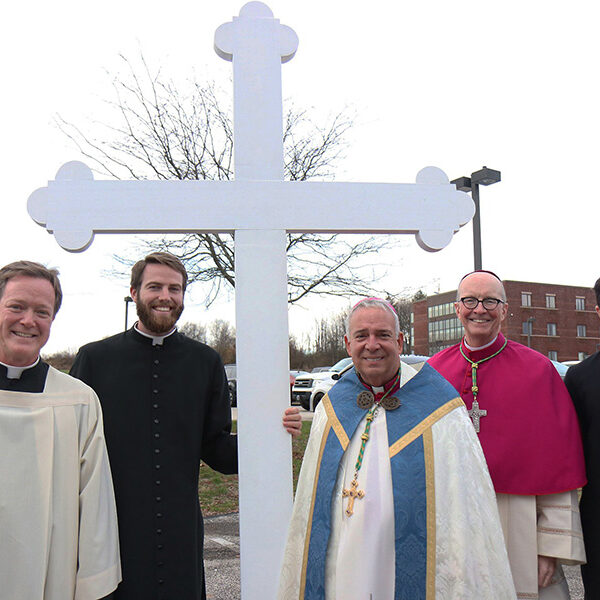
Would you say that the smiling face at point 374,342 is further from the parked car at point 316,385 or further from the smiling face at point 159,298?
the parked car at point 316,385

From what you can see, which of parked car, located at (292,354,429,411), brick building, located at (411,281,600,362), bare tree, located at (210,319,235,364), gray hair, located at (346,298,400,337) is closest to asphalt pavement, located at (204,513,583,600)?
gray hair, located at (346,298,400,337)

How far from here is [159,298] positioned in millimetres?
2922

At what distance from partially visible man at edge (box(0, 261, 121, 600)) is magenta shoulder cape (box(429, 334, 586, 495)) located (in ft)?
5.84

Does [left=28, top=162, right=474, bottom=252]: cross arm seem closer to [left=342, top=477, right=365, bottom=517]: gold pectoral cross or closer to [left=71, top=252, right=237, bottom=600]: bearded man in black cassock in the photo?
[left=71, top=252, right=237, bottom=600]: bearded man in black cassock

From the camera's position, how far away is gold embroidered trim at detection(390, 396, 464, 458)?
257cm

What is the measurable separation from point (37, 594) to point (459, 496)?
5.46 feet

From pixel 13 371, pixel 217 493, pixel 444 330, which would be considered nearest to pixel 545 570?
pixel 13 371

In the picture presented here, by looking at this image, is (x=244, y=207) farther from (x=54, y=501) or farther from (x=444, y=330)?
(x=444, y=330)

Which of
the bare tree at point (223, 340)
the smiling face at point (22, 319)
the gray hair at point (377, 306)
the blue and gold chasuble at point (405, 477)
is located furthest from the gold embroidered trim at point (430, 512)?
the bare tree at point (223, 340)

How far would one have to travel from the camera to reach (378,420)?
2.68m

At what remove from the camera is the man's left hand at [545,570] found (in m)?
2.89

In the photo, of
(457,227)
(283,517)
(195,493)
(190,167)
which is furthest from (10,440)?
(190,167)

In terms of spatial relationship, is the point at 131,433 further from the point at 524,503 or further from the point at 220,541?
the point at 220,541

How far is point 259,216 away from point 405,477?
1369 millimetres
